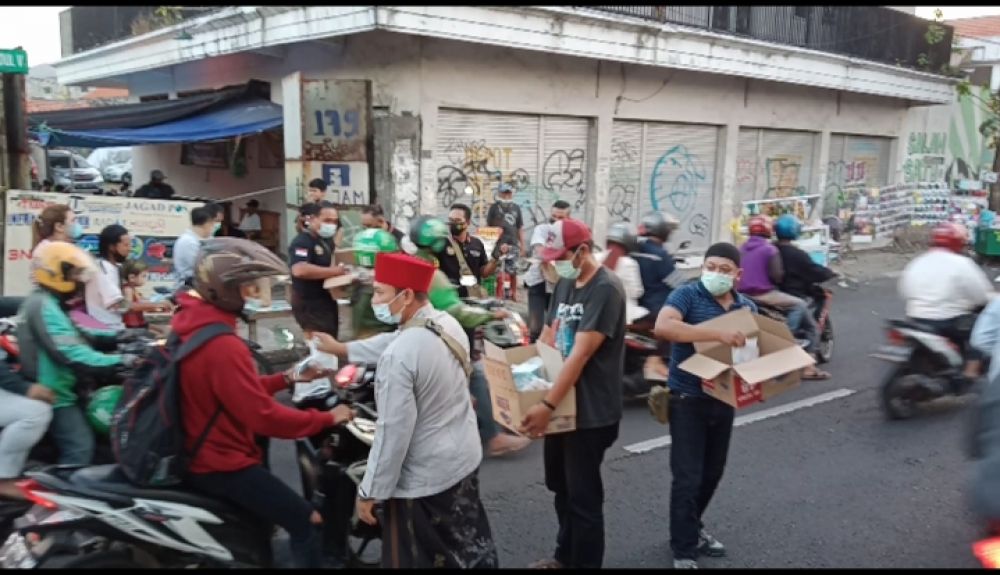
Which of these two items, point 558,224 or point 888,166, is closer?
point 558,224

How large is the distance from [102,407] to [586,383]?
251 centimetres

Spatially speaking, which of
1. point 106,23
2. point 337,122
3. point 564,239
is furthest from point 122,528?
point 106,23

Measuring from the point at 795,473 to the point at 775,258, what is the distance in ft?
9.18

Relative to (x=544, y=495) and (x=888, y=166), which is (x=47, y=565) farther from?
(x=888, y=166)

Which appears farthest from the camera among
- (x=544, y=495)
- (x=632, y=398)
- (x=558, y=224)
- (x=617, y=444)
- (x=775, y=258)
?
(x=775, y=258)

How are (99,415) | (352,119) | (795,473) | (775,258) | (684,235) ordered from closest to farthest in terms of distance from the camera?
(99,415) < (795,473) < (775,258) < (352,119) < (684,235)

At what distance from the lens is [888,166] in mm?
20906

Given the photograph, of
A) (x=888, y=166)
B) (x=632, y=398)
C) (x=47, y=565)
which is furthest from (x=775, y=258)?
(x=888, y=166)

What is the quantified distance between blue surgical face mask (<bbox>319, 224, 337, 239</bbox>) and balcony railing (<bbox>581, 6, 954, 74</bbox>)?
712cm

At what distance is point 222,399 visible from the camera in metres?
2.89

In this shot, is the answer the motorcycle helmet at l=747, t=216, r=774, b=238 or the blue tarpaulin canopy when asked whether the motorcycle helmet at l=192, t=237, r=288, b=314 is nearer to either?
the motorcycle helmet at l=747, t=216, r=774, b=238

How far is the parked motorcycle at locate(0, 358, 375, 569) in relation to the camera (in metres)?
2.95

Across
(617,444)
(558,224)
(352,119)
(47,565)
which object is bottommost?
(617,444)

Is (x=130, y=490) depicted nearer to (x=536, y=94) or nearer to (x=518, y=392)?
(x=518, y=392)
